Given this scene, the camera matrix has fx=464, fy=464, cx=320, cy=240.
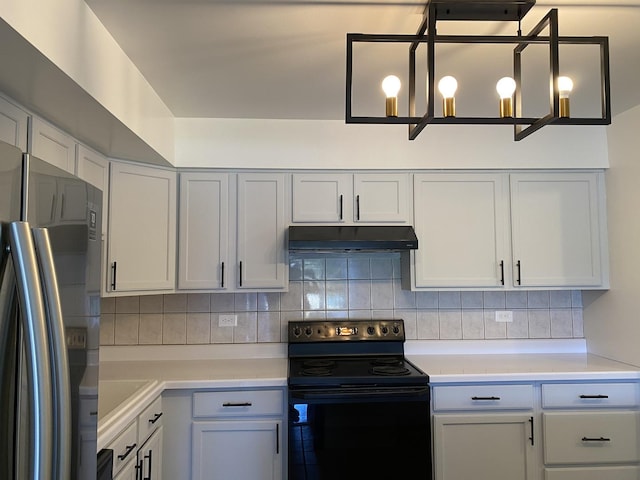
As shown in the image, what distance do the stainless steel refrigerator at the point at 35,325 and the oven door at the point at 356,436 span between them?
1.59 meters

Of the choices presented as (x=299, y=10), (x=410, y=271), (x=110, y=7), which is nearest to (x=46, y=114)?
(x=110, y=7)

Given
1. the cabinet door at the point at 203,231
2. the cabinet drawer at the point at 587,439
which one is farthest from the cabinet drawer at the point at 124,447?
the cabinet drawer at the point at 587,439

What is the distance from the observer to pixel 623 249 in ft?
9.02

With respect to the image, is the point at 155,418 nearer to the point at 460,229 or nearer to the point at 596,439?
the point at 460,229

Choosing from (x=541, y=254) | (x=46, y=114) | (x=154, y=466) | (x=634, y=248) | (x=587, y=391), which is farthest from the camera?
(x=541, y=254)

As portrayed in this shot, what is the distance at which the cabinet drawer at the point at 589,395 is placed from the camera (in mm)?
2488

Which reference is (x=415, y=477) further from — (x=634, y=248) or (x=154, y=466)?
(x=634, y=248)

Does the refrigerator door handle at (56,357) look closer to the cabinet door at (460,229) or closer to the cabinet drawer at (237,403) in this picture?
the cabinet drawer at (237,403)

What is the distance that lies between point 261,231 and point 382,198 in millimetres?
762

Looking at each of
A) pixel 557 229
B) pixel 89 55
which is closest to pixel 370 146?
pixel 557 229

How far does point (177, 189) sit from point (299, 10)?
1475 mm

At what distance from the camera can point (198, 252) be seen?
2.75 meters

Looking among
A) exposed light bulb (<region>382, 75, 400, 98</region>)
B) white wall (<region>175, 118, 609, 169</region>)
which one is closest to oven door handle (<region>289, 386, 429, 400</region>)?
white wall (<region>175, 118, 609, 169</region>)

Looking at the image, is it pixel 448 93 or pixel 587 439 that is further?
pixel 587 439
